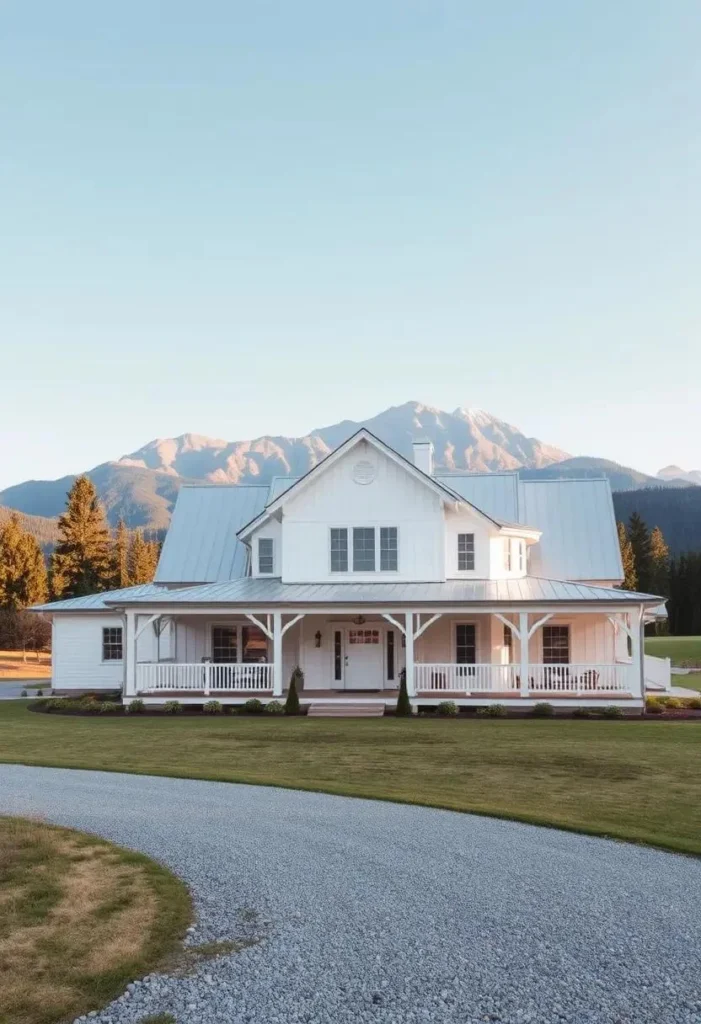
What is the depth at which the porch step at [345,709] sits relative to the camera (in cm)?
2682

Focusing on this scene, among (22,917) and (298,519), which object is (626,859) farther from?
(298,519)

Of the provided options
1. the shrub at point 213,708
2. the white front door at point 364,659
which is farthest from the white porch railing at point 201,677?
the white front door at point 364,659

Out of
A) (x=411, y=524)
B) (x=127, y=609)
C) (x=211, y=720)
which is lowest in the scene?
(x=211, y=720)

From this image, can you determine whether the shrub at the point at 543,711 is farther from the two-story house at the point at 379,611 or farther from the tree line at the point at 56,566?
the tree line at the point at 56,566

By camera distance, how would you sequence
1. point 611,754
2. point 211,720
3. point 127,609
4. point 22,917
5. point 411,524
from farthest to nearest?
point 411,524, point 127,609, point 211,720, point 611,754, point 22,917

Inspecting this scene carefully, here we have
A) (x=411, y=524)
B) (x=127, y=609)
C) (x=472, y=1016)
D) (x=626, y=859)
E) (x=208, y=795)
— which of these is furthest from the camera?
(x=411, y=524)

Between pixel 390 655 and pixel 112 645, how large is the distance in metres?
9.82

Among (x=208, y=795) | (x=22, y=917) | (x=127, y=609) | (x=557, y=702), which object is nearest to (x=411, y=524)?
(x=557, y=702)

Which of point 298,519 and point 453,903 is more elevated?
point 298,519

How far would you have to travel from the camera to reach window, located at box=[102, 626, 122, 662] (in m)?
33.7

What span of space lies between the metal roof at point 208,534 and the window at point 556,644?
1097 cm

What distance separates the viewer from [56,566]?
2232 inches

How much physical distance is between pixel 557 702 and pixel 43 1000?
73.9 feet

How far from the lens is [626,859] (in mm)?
10062
